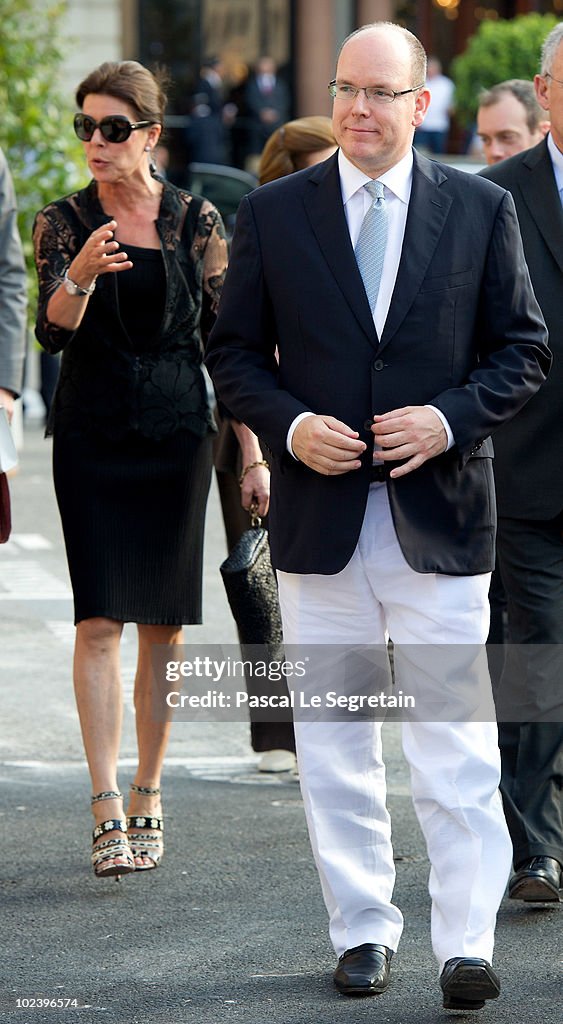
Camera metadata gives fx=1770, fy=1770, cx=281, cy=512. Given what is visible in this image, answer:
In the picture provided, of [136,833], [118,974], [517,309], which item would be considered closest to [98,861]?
[136,833]

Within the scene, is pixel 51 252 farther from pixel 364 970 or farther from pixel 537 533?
pixel 364 970

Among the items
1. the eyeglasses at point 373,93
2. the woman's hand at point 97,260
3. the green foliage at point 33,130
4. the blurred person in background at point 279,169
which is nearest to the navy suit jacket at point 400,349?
the eyeglasses at point 373,93

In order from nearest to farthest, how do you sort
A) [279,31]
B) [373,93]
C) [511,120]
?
[373,93] < [511,120] < [279,31]

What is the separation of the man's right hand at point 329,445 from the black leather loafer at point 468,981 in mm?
1091

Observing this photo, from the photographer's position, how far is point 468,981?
3787 millimetres

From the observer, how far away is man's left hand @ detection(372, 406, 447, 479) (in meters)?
3.81

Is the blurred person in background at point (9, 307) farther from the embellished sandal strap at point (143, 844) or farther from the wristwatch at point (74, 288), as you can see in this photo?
the embellished sandal strap at point (143, 844)

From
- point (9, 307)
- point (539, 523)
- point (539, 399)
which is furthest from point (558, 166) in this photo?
point (9, 307)

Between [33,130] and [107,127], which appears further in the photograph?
[33,130]

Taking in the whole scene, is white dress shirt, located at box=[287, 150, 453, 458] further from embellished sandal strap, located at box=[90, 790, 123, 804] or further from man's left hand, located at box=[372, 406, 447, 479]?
→ embellished sandal strap, located at box=[90, 790, 123, 804]

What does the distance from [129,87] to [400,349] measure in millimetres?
1534

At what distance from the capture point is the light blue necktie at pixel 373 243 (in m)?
3.98

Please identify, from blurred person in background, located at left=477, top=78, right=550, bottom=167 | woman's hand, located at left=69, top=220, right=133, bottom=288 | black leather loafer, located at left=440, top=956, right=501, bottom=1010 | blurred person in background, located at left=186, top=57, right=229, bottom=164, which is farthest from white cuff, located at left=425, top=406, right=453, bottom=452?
blurred person in background, located at left=186, top=57, right=229, bottom=164

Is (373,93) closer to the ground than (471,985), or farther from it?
farther from it
